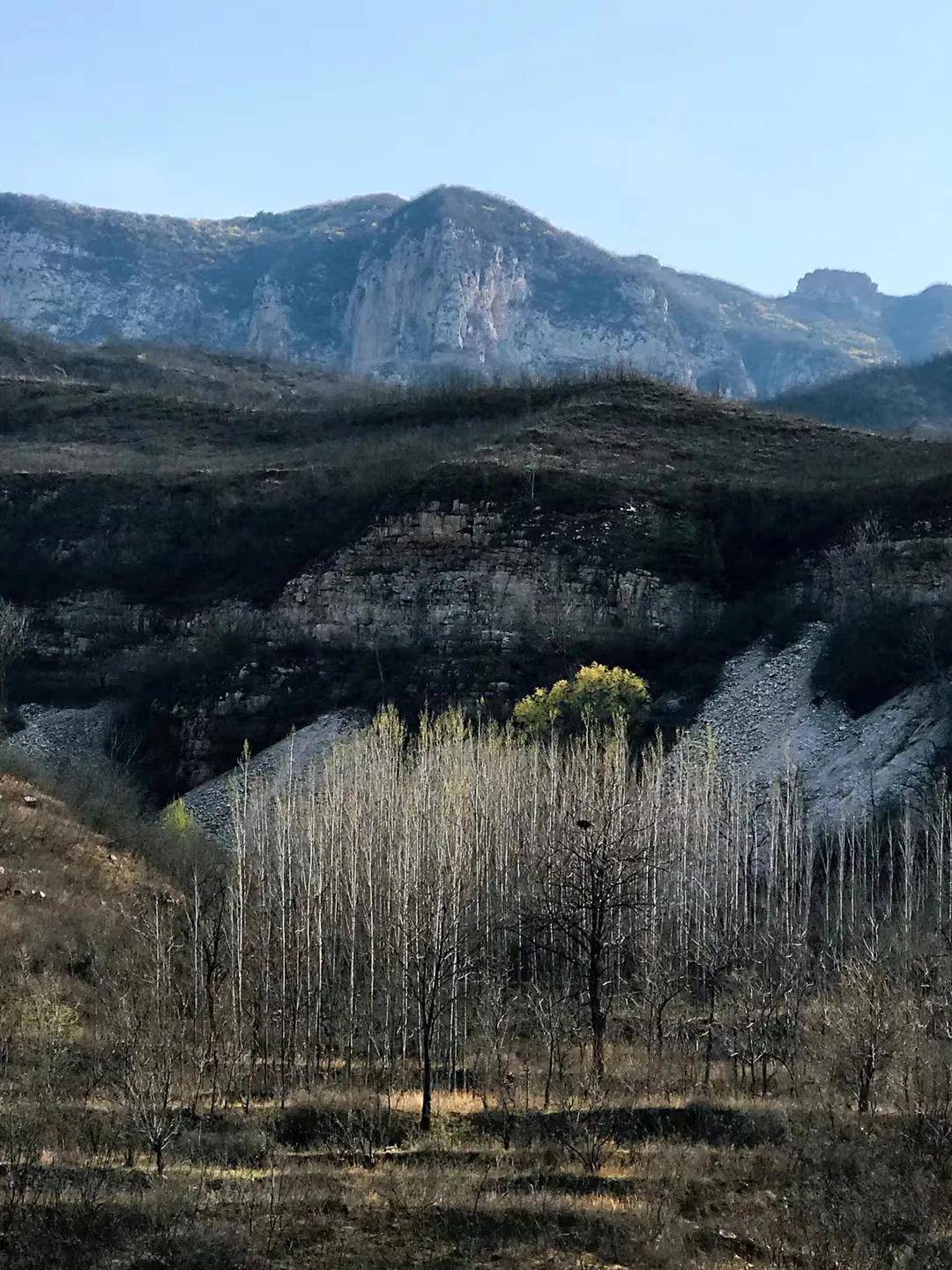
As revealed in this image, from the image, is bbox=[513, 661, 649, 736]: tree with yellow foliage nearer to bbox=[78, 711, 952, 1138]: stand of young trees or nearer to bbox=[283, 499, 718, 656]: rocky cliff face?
bbox=[78, 711, 952, 1138]: stand of young trees

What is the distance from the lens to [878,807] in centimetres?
3684

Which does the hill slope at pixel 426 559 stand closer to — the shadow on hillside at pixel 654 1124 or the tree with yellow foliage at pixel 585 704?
the tree with yellow foliage at pixel 585 704

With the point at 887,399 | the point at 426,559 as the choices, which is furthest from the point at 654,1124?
the point at 887,399

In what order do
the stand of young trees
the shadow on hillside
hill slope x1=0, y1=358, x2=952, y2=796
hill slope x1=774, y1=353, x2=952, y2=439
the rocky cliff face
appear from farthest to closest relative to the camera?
1. hill slope x1=774, y1=353, x2=952, y2=439
2. the rocky cliff face
3. hill slope x1=0, y1=358, x2=952, y2=796
4. the stand of young trees
5. the shadow on hillside

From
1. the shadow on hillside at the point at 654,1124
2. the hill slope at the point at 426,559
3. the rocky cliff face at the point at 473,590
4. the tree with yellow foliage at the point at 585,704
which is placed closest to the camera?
the shadow on hillside at the point at 654,1124

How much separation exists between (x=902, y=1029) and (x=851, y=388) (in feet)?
457

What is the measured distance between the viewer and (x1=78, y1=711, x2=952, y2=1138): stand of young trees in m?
22.8

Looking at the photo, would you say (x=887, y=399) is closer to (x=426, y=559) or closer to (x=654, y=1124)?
(x=426, y=559)

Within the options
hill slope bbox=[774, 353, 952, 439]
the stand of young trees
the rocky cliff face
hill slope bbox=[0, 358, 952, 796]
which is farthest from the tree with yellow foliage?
hill slope bbox=[774, 353, 952, 439]

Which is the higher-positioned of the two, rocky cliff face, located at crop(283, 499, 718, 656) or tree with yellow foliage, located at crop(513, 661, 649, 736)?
rocky cliff face, located at crop(283, 499, 718, 656)

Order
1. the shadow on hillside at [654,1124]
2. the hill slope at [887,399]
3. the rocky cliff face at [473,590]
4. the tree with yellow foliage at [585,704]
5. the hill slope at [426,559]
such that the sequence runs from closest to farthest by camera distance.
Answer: the shadow on hillside at [654,1124] < the tree with yellow foliage at [585,704] < the hill slope at [426,559] < the rocky cliff face at [473,590] < the hill slope at [887,399]

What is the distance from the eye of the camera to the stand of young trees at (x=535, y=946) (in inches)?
899

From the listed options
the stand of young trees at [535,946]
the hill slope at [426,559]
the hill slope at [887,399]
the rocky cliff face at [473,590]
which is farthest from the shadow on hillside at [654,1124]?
the hill slope at [887,399]

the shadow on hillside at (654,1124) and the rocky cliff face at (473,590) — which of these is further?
the rocky cliff face at (473,590)
